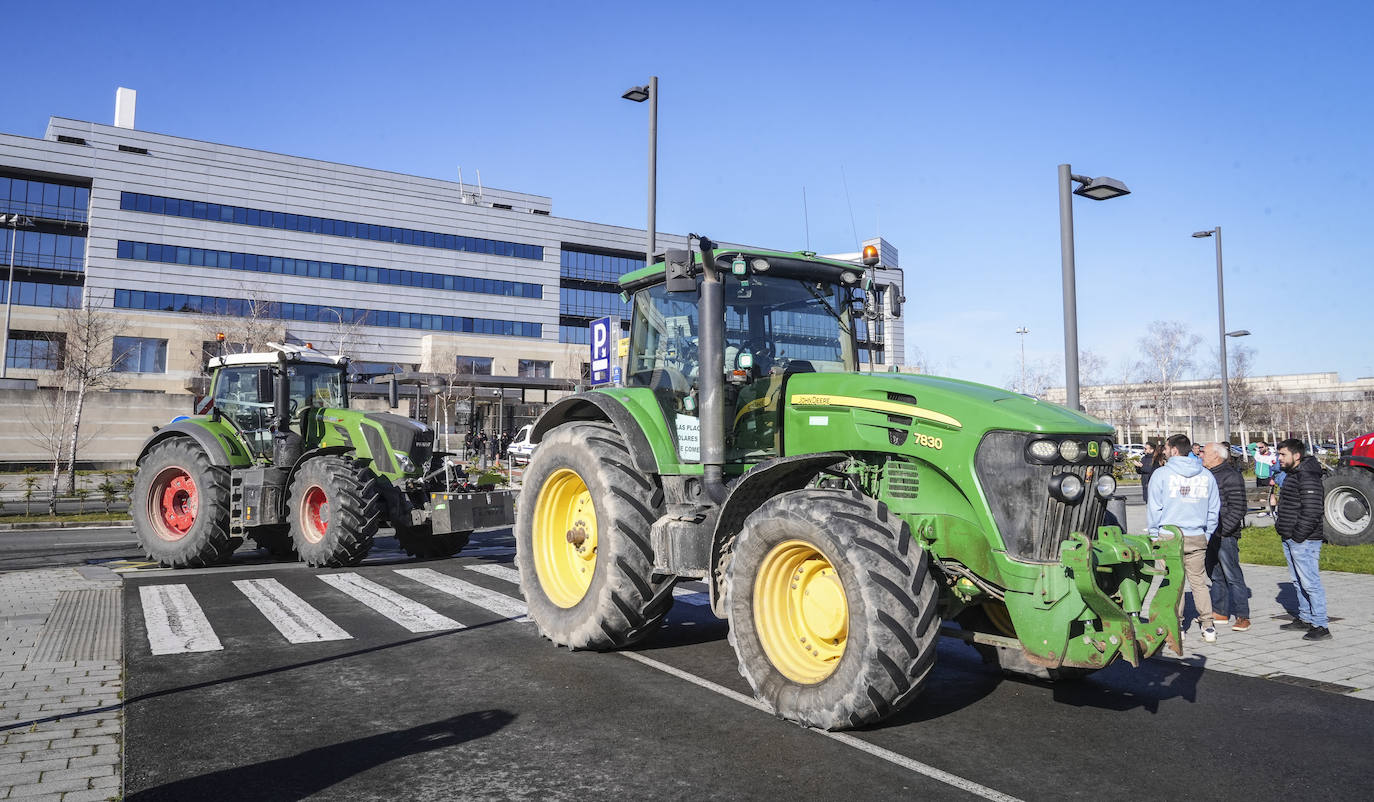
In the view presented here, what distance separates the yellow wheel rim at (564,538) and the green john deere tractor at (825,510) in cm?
3

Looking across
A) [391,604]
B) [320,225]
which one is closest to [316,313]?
[320,225]

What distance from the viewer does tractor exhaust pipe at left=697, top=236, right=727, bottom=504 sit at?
20.1 feet

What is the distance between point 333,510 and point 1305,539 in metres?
10.4

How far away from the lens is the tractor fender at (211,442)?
39.0 feet

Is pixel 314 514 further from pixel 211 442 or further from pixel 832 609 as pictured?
pixel 832 609

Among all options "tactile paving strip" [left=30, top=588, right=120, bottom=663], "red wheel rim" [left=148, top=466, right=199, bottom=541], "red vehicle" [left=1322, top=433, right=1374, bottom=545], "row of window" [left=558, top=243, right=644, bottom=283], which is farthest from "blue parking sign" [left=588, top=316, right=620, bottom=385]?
"row of window" [left=558, top=243, right=644, bottom=283]

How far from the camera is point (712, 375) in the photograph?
614 centimetres

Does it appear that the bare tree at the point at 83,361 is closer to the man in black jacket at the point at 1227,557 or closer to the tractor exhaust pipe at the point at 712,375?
the tractor exhaust pipe at the point at 712,375

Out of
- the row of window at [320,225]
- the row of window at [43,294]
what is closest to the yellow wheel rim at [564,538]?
the row of window at [43,294]

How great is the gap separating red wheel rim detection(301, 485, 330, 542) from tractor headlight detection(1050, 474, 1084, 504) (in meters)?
9.28

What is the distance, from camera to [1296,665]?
6.98m

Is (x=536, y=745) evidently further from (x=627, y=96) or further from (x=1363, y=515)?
(x=1363, y=515)

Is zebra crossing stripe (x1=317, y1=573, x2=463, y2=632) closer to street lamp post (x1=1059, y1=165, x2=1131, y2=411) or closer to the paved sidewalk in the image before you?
the paved sidewalk

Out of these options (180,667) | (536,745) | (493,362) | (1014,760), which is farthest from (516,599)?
(493,362)
